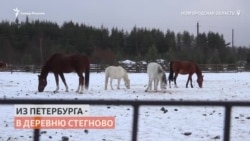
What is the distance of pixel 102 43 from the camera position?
99000mm

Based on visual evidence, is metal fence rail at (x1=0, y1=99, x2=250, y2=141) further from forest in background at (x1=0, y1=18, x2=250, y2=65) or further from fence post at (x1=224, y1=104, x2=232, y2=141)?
forest in background at (x1=0, y1=18, x2=250, y2=65)

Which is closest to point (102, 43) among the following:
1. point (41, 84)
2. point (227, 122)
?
point (41, 84)

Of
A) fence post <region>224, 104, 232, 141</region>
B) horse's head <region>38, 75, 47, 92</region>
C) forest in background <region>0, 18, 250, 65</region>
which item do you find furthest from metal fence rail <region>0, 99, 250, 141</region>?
forest in background <region>0, 18, 250, 65</region>

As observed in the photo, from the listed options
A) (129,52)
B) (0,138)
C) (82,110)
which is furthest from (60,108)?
(129,52)

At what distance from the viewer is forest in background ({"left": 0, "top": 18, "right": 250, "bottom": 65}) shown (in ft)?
265

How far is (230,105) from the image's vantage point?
12.3 feet

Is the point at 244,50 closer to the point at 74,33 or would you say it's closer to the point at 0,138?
the point at 74,33

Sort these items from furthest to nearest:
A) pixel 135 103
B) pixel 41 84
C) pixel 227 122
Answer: pixel 41 84 → pixel 227 122 → pixel 135 103

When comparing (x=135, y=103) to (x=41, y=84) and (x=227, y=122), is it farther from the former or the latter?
(x=41, y=84)

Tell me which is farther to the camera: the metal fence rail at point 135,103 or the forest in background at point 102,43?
the forest in background at point 102,43

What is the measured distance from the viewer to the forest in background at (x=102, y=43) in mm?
80625

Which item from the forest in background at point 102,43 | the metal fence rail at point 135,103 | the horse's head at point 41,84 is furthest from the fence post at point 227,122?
the forest in background at point 102,43

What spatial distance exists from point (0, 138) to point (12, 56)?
244 ft

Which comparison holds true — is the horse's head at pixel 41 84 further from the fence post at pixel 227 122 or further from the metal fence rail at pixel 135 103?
the fence post at pixel 227 122
